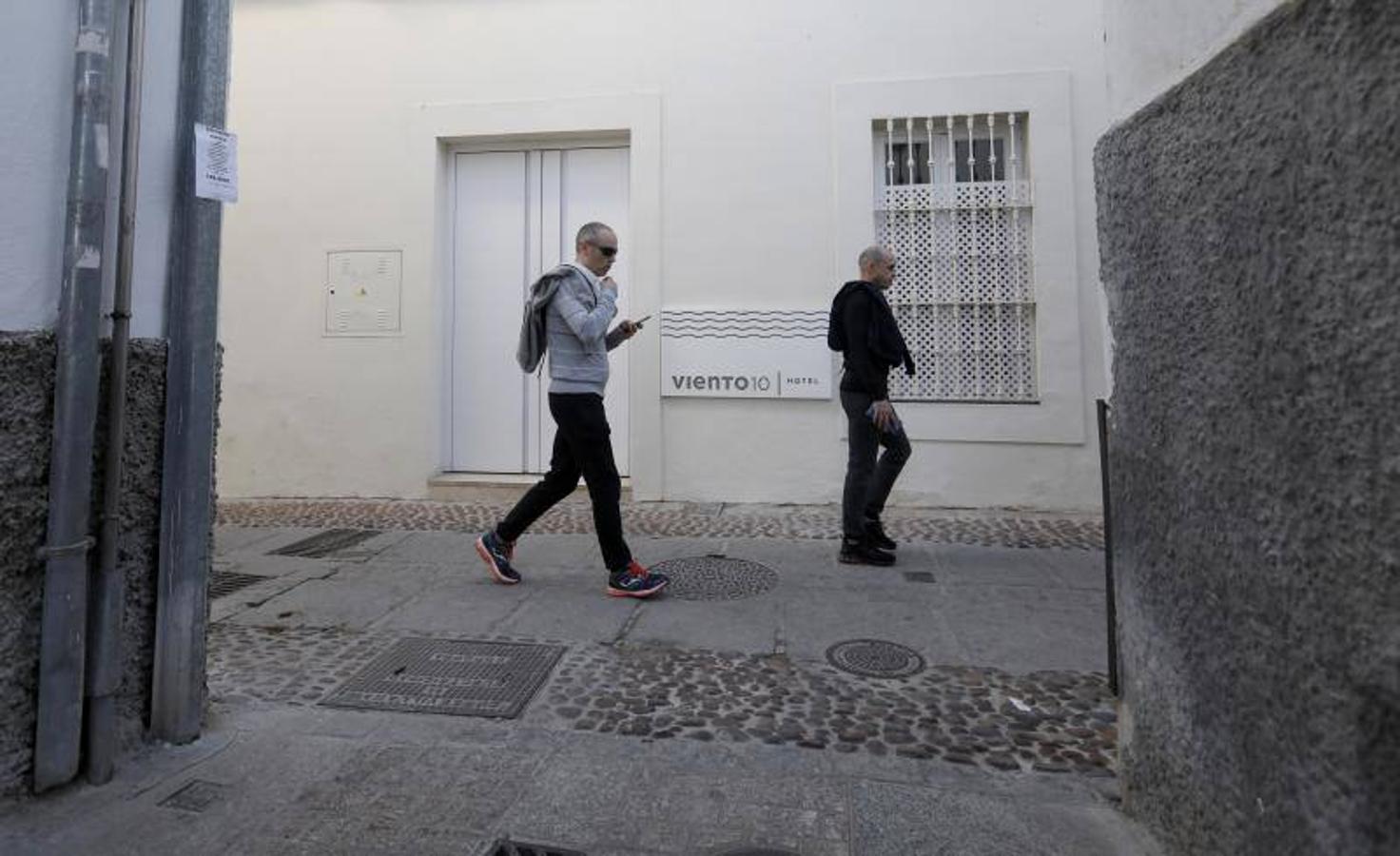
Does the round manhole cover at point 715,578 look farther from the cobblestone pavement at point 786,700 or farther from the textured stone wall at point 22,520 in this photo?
the textured stone wall at point 22,520

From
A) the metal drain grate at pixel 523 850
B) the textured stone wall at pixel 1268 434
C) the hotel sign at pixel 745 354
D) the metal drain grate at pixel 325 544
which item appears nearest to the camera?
the textured stone wall at pixel 1268 434

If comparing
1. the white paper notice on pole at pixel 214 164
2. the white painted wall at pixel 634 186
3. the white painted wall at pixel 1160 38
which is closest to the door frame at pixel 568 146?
the white painted wall at pixel 634 186

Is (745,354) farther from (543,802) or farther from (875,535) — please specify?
(543,802)

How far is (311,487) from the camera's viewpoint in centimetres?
698

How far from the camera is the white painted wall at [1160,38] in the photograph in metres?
1.58

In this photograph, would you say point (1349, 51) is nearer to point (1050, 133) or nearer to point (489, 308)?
point (1050, 133)

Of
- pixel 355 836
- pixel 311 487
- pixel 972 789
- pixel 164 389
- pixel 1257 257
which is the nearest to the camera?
pixel 1257 257

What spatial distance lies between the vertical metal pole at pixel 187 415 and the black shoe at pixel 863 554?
3325 millimetres

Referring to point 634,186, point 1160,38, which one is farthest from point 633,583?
point 634,186

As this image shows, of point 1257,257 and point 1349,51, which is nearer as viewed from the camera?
point 1349,51

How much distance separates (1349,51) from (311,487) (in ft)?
24.5

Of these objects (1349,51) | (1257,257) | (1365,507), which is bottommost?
(1365,507)

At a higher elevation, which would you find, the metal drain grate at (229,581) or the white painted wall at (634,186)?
the white painted wall at (634,186)

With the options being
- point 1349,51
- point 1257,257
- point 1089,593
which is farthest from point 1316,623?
point 1089,593
